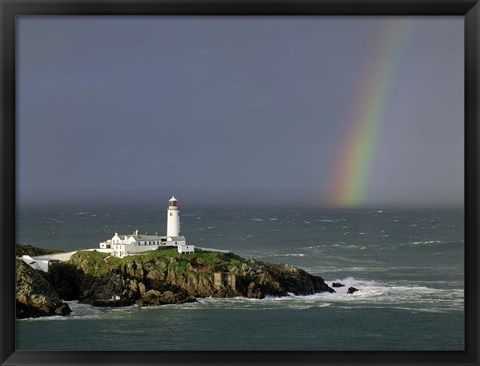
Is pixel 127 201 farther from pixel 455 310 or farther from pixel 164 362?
pixel 455 310

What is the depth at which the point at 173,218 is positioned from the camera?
829cm

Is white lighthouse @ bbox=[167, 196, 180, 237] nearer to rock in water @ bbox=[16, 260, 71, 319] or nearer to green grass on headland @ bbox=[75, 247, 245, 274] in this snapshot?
green grass on headland @ bbox=[75, 247, 245, 274]

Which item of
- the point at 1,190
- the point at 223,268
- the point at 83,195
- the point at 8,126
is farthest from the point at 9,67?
the point at 223,268

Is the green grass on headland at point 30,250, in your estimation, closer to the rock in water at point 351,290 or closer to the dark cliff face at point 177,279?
the dark cliff face at point 177,279

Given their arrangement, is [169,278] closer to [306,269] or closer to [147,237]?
[147,237]

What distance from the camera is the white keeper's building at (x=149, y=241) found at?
8250 millimetres

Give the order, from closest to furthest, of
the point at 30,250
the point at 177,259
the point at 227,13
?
the point at 227,13
the point at 30,250
the point at 177,259

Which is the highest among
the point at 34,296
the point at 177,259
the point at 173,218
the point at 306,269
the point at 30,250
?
the point at 173,218

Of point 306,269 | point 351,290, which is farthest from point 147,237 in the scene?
point 351,290

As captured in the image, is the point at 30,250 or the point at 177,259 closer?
the point at 30,250

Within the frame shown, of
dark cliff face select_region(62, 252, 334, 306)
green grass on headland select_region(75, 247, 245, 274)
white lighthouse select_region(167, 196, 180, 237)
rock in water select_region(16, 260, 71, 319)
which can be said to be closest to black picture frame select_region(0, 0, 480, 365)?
rock in water select_region(16, 260, 71, 319)

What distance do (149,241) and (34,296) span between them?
1.45 m

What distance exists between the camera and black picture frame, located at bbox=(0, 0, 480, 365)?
19.7ft

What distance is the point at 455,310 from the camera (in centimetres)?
750
